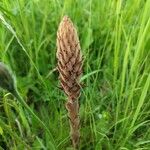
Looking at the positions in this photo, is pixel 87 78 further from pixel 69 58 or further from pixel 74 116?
pixel 69 58

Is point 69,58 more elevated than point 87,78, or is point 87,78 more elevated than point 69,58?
point 69,58

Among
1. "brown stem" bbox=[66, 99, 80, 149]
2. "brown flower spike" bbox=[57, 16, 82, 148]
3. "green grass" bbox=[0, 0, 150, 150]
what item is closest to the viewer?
"brown flower spike" bbox=[57, 16, 82, 148]

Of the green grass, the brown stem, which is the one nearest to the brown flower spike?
the brown stem

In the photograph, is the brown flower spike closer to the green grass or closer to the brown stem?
the brown stem

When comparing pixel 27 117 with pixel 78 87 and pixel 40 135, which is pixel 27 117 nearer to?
pixel 40 135

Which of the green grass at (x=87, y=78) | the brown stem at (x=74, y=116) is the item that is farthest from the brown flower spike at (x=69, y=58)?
the green grass at (x=87, y=78)

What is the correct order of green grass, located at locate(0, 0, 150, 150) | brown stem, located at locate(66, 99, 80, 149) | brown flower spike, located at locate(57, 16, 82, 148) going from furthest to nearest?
1. green grass, located at locate(0, 0, 150, 150)
2. brown stem, located at locate(66, 99, 80, 149)
3. brown flower spike, located at locate(57, 16, 82, 148)

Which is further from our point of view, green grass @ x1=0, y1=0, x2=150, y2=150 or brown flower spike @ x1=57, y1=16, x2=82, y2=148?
green grass @ x1=0, y1=0, x2=150, y2=150

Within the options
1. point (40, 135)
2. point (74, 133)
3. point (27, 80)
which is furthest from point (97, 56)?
point (74, 133)

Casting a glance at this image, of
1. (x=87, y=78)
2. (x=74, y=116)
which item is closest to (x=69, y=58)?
(x=74, y=116)
